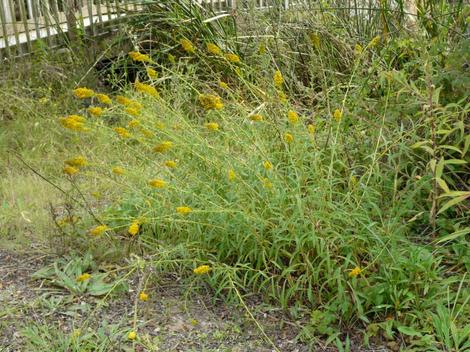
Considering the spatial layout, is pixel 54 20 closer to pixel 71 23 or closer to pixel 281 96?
pixel 71 23

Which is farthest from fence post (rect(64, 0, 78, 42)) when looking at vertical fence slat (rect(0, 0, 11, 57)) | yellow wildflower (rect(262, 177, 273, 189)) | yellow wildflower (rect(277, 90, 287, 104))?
yellow wildflower (rect(262, 177, 273, 189))

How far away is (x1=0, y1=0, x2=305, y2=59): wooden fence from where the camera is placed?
6.61 metres

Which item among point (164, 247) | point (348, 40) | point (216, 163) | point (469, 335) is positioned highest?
point (348, 40)

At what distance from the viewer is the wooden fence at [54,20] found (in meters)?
6.61

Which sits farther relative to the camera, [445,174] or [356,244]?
[445,174]

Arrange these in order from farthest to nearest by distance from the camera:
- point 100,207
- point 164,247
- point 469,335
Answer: point 100,207 → point 164,247 → point 469,335

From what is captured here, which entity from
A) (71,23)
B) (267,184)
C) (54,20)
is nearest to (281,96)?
(267,184)

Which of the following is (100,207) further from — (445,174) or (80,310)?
(445,174)

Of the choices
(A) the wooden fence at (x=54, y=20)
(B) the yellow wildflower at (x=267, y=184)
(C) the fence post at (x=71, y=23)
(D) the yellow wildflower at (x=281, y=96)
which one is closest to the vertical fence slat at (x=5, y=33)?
(A) the wooden fence at (x=54, y=20)

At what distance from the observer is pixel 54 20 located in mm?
7176

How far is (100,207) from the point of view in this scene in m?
3.79

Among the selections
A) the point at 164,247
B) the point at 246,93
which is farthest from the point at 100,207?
the point at 246,93

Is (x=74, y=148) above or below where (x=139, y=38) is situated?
below

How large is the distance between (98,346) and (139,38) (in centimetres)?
454
